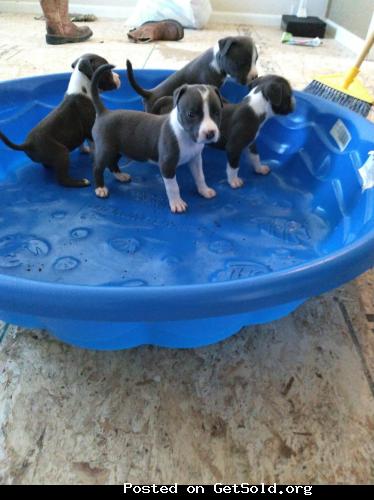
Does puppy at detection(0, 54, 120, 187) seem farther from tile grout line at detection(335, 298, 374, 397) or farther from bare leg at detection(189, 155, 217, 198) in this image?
tile grout line at detection(335, 298, 374, 397)

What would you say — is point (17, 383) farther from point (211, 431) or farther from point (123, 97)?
point (123, 97)

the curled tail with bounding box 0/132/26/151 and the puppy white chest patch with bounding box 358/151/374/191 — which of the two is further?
the curled tail with bounding box 0/132/26/151

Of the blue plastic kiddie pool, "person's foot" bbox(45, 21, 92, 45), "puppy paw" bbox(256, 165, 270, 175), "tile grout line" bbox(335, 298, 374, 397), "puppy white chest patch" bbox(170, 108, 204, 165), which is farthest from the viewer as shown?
"person's foot" bbox(45, 21, 92, 45)

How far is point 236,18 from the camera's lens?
14.4ft

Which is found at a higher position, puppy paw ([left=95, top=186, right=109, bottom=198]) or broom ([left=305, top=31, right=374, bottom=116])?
broom ([left=305, top=31, right=374, bottom=116])

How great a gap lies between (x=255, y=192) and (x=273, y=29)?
355cm

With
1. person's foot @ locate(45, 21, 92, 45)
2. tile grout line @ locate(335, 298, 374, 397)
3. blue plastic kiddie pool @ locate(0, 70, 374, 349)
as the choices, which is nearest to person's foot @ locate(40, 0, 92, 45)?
person's foot @ locate(45, 21, 92, 45)

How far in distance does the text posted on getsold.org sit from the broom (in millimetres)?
1490

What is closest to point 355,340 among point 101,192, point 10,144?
point 101,192

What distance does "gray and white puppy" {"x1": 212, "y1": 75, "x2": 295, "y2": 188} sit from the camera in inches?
48.5

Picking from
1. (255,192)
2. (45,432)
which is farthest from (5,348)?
(255,192)

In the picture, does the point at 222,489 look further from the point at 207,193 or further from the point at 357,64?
the point at 357,64

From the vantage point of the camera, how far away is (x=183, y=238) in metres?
1.17

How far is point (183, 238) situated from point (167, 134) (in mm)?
290
